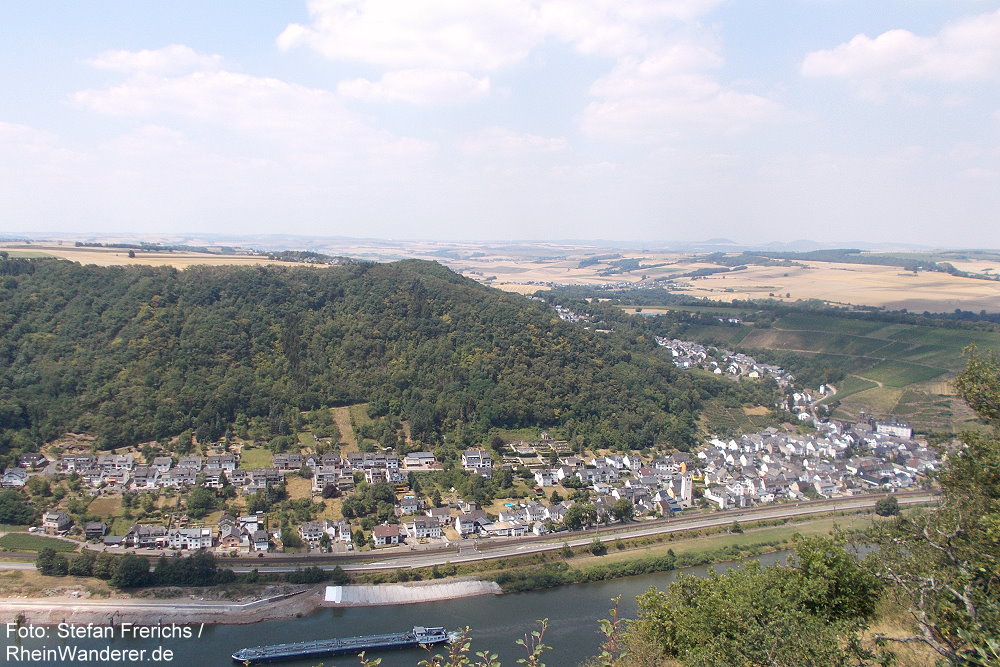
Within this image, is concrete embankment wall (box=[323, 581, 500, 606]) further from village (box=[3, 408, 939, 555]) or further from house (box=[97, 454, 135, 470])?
house (box=[97, 454, 135, 470])

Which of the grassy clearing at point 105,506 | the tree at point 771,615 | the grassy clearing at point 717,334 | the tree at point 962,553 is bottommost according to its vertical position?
the grassy clearing at point 105,506

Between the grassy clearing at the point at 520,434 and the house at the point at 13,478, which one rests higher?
the house at the point at 13,478

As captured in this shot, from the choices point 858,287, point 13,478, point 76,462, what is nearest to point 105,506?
point 76,462

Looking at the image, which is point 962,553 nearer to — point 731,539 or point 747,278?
point 731,539

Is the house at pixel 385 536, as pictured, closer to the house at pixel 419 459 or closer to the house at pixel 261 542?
the house at pixel 261 542

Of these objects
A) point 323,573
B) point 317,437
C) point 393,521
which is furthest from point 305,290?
point 323,573

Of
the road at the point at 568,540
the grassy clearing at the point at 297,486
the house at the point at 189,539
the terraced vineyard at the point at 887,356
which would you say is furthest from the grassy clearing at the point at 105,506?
the terraced vineyard at the point at 887,356
